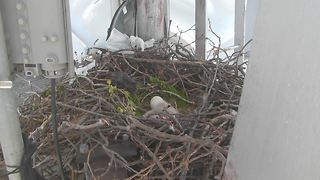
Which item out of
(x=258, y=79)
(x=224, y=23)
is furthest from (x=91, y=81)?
(x=224, y=23)

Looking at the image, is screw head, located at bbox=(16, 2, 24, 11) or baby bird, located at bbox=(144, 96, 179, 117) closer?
screw head, located at bbox=(16, 2, 24, 11)

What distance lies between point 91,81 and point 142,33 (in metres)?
0.51

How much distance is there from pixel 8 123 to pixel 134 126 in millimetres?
330

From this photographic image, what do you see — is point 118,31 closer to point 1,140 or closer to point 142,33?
point 142,33

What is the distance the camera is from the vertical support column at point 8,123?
0.59 m

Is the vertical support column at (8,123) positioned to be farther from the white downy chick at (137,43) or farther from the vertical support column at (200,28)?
the vertical support column at (200,28)

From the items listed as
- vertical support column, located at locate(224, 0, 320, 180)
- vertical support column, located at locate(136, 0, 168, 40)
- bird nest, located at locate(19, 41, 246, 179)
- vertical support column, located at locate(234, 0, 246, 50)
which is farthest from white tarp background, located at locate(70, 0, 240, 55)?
vertical support column, located at locate(224, 0, 320, 180)

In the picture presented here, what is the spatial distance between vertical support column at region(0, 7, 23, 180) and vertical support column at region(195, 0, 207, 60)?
3.36ft

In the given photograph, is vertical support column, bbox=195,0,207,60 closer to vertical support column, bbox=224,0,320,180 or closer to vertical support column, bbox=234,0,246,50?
vertical support column, bbox=234,0,246,50

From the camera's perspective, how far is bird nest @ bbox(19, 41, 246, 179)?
0.90 m

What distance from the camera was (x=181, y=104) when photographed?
1.26 meters

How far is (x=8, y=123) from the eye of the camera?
0.63 m

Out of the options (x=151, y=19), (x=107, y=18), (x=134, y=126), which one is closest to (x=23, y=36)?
(x=134, y=126)

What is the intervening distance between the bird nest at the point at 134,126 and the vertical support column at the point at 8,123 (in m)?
0.12
